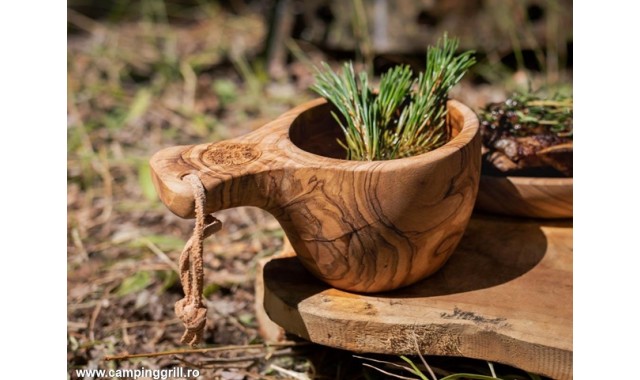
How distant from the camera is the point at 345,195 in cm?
109

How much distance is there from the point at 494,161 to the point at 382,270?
0.38 m

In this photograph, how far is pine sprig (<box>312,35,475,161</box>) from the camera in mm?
1228

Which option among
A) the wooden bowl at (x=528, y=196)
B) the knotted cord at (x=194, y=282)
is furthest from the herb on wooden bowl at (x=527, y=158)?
the knotted cord at (x=194, y=282)

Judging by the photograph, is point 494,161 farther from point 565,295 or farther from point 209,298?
point 209,298

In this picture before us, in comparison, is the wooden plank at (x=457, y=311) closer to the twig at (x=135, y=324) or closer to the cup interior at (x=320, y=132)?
the cup interior at (x=320, y=132)

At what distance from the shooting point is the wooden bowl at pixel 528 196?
1.35 metres

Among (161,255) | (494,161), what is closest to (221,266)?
(161,255)

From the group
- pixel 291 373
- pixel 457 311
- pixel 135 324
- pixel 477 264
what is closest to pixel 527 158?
pixel 477 264

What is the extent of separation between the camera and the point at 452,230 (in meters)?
1.19

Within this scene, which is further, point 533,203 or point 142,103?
point 142,103

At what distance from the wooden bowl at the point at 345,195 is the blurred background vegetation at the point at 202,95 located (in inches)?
9.3

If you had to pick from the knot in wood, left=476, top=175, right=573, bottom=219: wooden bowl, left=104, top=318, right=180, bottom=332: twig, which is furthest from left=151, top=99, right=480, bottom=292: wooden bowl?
left=104, top=318, right=180, bottom=332: twig

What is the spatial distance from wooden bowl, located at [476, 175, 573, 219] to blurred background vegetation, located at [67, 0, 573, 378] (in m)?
0.22
